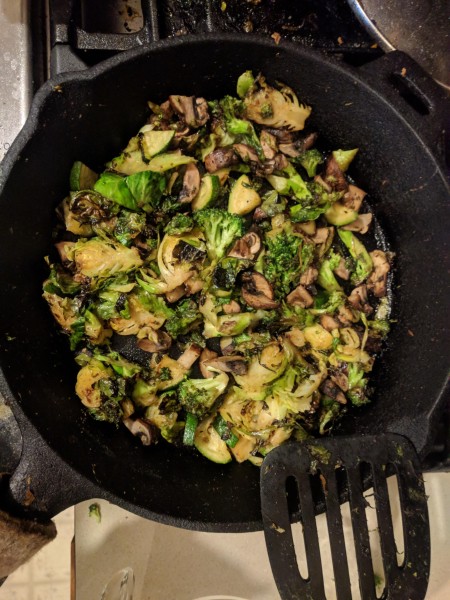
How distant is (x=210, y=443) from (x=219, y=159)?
94cm

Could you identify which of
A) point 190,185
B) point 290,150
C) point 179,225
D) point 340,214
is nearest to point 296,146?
point 290,150

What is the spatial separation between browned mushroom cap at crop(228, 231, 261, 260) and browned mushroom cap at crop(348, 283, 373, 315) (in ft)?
1.28

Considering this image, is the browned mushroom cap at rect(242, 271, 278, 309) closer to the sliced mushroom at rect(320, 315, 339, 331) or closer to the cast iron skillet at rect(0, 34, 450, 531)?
the sliced mushroom at rect(320, 315, 339, 331)

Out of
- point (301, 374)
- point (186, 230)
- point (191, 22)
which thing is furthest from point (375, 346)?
point (191, 22)

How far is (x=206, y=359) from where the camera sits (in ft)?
5.84

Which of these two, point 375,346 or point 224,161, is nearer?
point 224,161

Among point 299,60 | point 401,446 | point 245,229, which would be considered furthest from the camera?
point 245,229

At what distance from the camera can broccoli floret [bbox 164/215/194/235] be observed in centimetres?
169

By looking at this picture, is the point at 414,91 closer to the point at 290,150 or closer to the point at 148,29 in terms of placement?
the point at 290,150

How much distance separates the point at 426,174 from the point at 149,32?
3.29ft

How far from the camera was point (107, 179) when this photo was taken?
1.64m

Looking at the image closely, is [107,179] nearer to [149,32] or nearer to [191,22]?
[149,32]

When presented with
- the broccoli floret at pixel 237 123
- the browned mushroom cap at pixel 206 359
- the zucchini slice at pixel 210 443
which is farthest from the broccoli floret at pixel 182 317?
the broccoli floret at pixel 237 123

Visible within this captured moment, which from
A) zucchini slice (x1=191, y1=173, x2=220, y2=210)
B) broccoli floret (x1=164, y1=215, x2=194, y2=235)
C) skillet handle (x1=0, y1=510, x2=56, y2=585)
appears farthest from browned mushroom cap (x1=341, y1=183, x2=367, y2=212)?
skillet handle (x1=0, y1=510, x2=56, y2=585)
